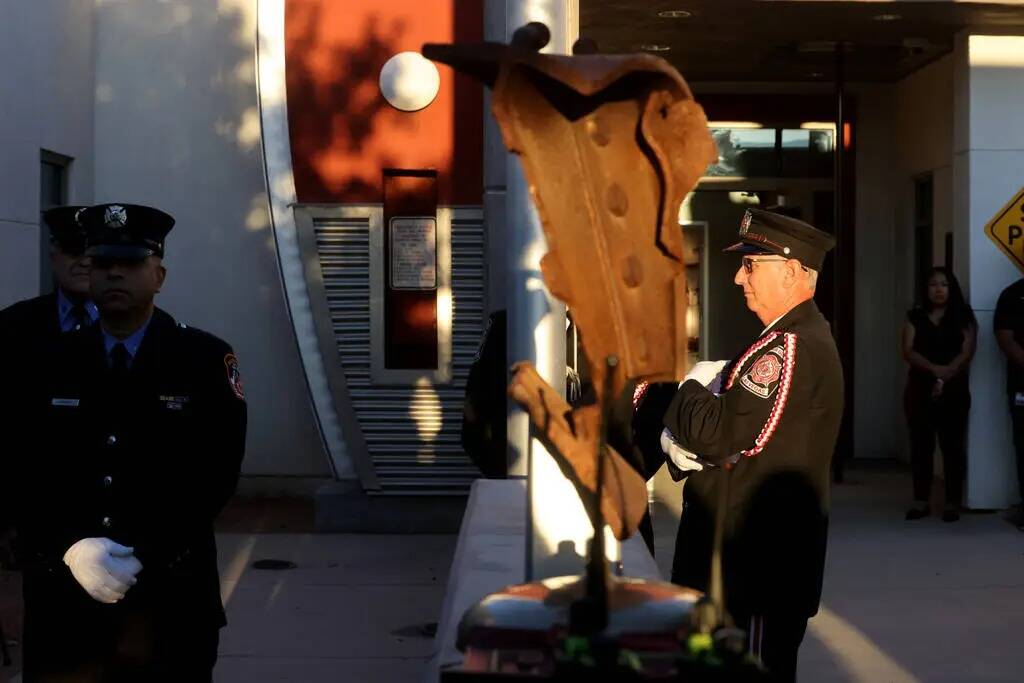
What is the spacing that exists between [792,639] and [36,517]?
2021 mm

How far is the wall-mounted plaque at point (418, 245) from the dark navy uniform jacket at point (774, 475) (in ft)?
19.0

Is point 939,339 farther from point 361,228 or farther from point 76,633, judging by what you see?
point 76,633

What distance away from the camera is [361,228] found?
10031mm

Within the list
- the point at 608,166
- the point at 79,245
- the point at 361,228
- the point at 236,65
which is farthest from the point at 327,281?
the point at 608,166

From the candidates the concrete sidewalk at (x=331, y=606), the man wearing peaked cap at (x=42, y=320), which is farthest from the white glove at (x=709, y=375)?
the concrete sidewalk at (x=331, y=606)

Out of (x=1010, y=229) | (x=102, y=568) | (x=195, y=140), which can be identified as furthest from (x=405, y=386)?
(x=102, y=568)

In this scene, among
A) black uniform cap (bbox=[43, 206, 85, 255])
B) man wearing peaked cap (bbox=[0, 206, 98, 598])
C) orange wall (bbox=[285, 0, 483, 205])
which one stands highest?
orange wall (bbox=[285, 0, 483, 205])

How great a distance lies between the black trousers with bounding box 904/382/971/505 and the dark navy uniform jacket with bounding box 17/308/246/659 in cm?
775

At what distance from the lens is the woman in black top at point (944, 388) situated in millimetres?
10938

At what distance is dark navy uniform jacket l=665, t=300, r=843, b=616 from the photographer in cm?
421

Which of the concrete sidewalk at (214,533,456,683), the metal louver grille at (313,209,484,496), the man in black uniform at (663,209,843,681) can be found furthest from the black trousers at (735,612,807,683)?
the metal louver grille at (313,209,484,496)

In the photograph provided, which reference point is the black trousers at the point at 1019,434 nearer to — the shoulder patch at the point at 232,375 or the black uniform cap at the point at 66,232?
the black uniform cap at the point at 66,232

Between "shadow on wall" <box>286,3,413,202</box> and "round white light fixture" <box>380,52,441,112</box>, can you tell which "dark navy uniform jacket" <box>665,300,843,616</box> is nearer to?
"round white light fixture" <box>380,52,441,112</box>

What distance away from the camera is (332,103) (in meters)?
10.0
